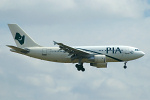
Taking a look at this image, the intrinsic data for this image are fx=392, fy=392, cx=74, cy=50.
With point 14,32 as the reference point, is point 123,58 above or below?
below

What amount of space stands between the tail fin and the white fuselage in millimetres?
1757

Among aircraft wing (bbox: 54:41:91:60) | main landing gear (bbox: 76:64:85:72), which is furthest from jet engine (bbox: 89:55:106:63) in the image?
main landing gear (bbox: 76:64:85:72)

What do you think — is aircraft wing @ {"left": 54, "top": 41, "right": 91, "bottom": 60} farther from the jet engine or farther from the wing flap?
the jet engine

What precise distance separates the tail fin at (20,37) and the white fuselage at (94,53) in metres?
1.76

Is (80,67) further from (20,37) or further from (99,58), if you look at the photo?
(20,37)

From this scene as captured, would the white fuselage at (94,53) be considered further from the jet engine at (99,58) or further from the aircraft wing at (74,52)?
the jet engine at (99,58)

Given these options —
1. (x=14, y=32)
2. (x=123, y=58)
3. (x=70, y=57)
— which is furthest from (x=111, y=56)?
(x=14, y=32)

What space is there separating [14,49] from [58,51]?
7.56 m

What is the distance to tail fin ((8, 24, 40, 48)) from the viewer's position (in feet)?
229

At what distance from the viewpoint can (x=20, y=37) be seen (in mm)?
70875

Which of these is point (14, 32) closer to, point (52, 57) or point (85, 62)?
point (52, 57)

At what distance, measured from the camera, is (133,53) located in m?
67.0

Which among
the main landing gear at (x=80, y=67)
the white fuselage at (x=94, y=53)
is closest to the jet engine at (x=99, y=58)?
the white fuselage at (x=94, y=53)

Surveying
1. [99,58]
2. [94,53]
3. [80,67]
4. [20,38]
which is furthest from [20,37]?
[99,58]
